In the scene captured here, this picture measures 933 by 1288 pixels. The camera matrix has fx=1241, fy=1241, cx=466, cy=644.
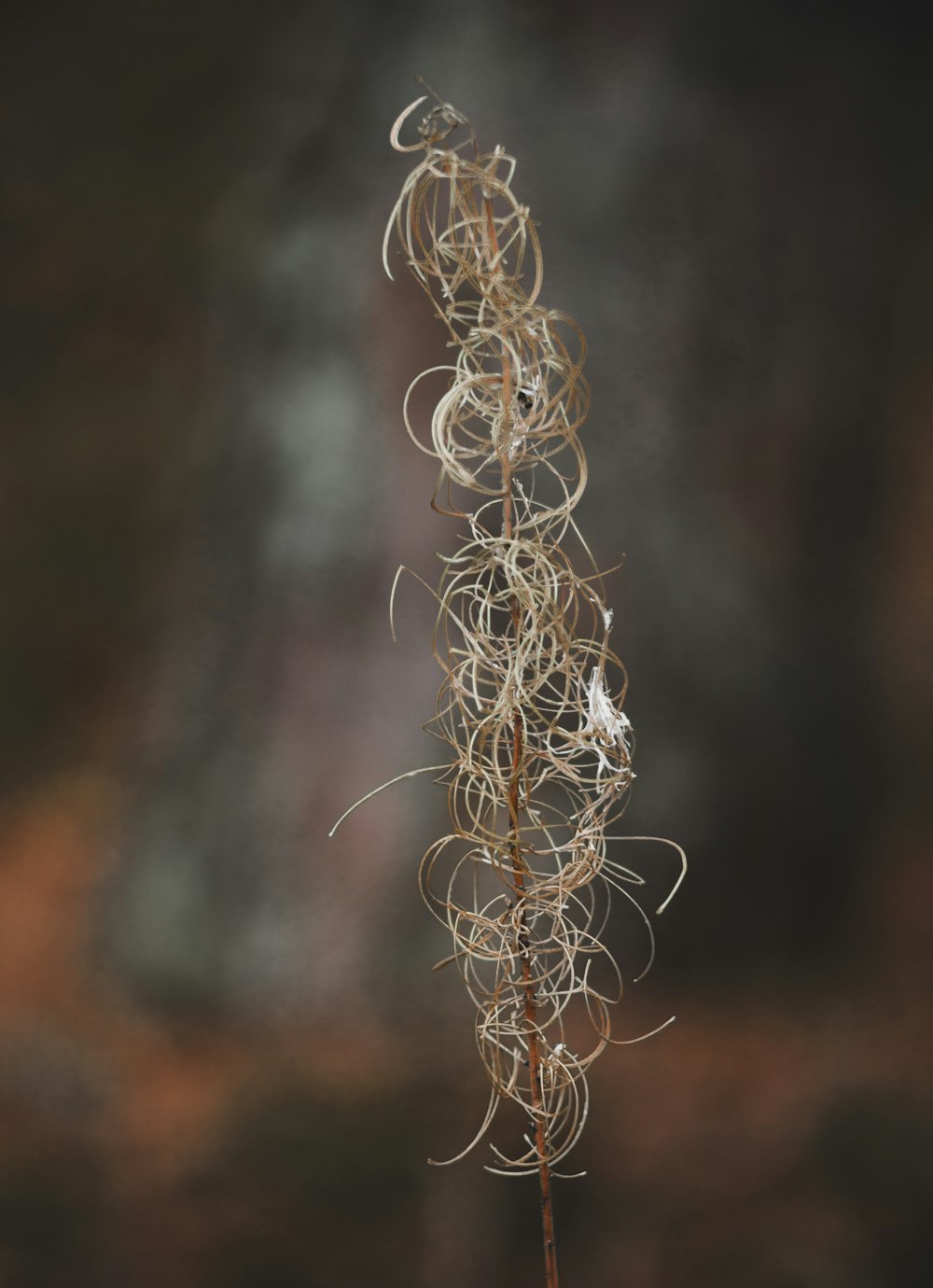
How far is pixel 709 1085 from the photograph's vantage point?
2.24 meters

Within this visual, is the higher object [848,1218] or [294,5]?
[294,5]

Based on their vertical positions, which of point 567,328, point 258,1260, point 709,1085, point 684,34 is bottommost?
point 258,1260

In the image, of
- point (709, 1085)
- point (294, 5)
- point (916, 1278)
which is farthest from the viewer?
point (294, 5)

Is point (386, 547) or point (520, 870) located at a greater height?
point (386, 547)

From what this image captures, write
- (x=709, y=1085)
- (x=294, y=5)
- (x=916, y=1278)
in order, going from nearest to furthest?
(x=916, y=1278)
(x=709, y=1085)
(x=294, y=5)

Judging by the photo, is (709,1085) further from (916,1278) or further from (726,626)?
(726,626)

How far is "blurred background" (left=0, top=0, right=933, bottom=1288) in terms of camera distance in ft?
7.50

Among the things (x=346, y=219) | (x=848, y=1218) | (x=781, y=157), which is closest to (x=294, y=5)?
(x=346, y=219)

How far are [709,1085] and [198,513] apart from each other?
1434mm

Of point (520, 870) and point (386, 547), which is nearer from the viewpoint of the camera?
point (520, 870)

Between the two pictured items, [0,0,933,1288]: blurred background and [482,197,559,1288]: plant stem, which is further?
[0,0,933,1288]: blurred background

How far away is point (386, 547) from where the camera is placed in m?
2.42

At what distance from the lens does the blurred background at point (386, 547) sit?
229 centimetres

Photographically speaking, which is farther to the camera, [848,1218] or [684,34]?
[684,34]
